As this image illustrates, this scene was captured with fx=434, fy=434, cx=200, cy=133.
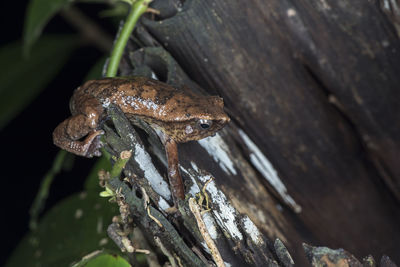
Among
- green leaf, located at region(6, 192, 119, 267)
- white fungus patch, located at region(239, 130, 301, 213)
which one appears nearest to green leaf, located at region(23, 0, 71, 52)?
green leaf, located at region(6, 192, 119, 267)

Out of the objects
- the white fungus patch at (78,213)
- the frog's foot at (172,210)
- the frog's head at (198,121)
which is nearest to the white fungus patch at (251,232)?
the frog's foot at (172,210)

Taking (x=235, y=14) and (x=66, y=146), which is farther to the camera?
(x=66, y=146)

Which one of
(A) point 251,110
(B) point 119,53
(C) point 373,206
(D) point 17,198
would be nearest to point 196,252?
(A) point 251,110

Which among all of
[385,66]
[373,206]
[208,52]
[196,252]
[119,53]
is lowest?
[373,206]

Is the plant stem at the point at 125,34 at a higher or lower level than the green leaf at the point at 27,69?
lower

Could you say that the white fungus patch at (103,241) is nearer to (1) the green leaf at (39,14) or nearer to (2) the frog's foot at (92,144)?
(2) the frog's foot at (92,144)

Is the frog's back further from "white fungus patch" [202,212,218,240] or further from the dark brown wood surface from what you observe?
"white fungus patch" [202,212,218,240]

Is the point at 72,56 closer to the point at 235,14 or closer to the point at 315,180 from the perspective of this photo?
the point at 235,14

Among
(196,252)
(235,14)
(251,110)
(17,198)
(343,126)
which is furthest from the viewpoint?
(17,198)
